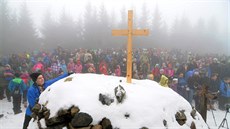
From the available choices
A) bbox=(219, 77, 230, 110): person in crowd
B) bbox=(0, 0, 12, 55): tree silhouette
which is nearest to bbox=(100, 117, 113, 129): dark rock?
bbox=(219, 77, 230, 110): person in crowd

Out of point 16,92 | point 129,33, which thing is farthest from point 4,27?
point 129,33

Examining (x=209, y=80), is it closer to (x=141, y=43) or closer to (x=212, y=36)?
(x=141, y=43)

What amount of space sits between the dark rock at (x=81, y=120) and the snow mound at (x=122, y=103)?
0.08 meters

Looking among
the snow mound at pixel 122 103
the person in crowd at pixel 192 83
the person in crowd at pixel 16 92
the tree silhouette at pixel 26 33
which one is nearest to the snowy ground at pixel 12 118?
the person in crowd at pixel 16 92

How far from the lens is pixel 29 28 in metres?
46.4

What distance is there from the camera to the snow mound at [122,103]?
16.3 feet

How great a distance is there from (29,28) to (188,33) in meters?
37.8

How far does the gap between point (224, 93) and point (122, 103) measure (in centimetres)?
1001

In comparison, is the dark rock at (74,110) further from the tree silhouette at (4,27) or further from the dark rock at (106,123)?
the tree silhouette at (4,27)

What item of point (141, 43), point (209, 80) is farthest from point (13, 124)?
point (141, 43)

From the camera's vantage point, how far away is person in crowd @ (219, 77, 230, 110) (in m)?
13.7

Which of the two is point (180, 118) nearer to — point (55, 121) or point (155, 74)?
point (55, 121)

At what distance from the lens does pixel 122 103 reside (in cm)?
517

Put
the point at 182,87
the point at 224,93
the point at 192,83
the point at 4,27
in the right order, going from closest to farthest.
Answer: the point at 192,83, the point at 224,93, the point at 182,87, the point at 4,27
